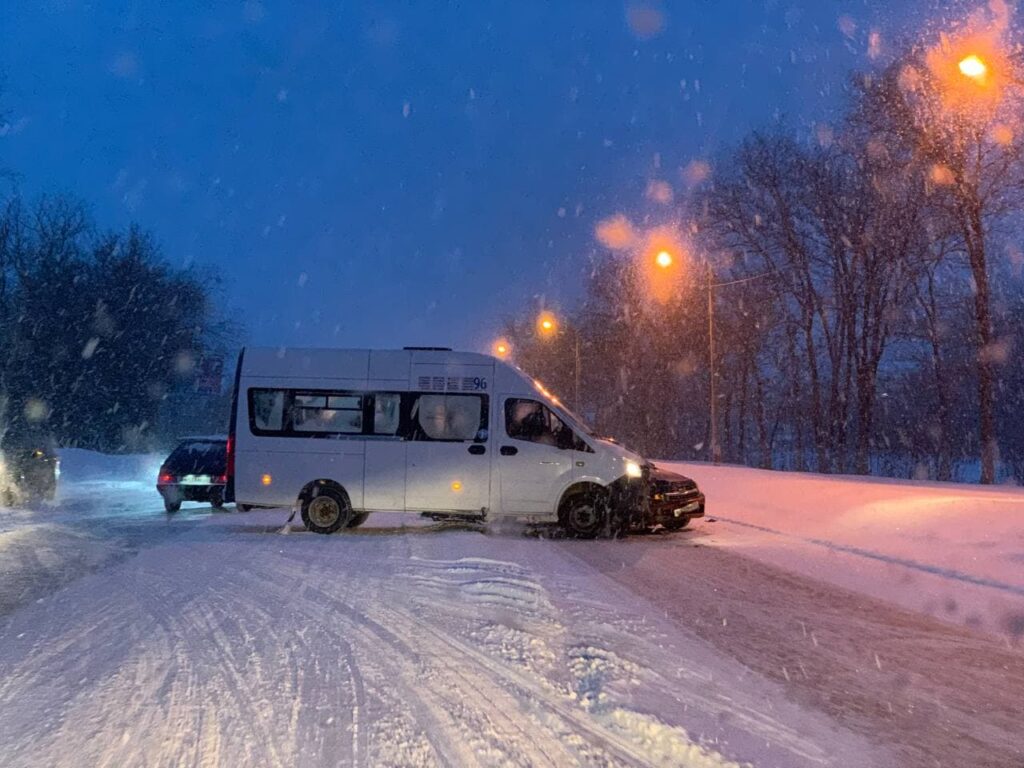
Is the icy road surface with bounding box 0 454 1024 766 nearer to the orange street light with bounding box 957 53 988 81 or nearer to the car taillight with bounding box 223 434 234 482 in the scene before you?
the car taillight with bounding box 223 434 234 482

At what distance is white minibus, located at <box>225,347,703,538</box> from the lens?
14.2 metres

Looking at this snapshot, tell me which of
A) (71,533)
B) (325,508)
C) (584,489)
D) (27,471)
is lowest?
(71,533)

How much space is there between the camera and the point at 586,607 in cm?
833

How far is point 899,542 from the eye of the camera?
484 inches

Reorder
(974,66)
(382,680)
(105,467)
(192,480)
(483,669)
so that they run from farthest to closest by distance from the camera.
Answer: (105,467), (192,480), (974,66), (483,669), (382,680)

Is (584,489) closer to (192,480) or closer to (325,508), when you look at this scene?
(325,508)

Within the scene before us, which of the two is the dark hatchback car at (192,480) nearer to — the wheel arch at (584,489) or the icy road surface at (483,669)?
the icy road surface at (483,669)

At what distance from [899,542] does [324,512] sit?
27.6ft

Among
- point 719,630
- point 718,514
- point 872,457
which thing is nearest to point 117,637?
point 719,630

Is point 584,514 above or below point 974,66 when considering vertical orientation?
below

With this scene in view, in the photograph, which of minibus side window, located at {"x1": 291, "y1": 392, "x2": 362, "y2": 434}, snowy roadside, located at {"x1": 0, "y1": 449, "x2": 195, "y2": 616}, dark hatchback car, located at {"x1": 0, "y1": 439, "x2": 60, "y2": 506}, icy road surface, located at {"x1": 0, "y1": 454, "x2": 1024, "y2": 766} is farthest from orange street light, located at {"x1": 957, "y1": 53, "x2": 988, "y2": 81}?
dark hatchback car, located at {"x1": 0, "y1": 439, "x2": 60, "y2": 506}

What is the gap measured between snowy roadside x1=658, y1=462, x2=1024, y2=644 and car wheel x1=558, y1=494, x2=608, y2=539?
1736mm

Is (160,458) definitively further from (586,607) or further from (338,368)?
(586,607)

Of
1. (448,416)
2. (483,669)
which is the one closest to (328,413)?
(448,416)
